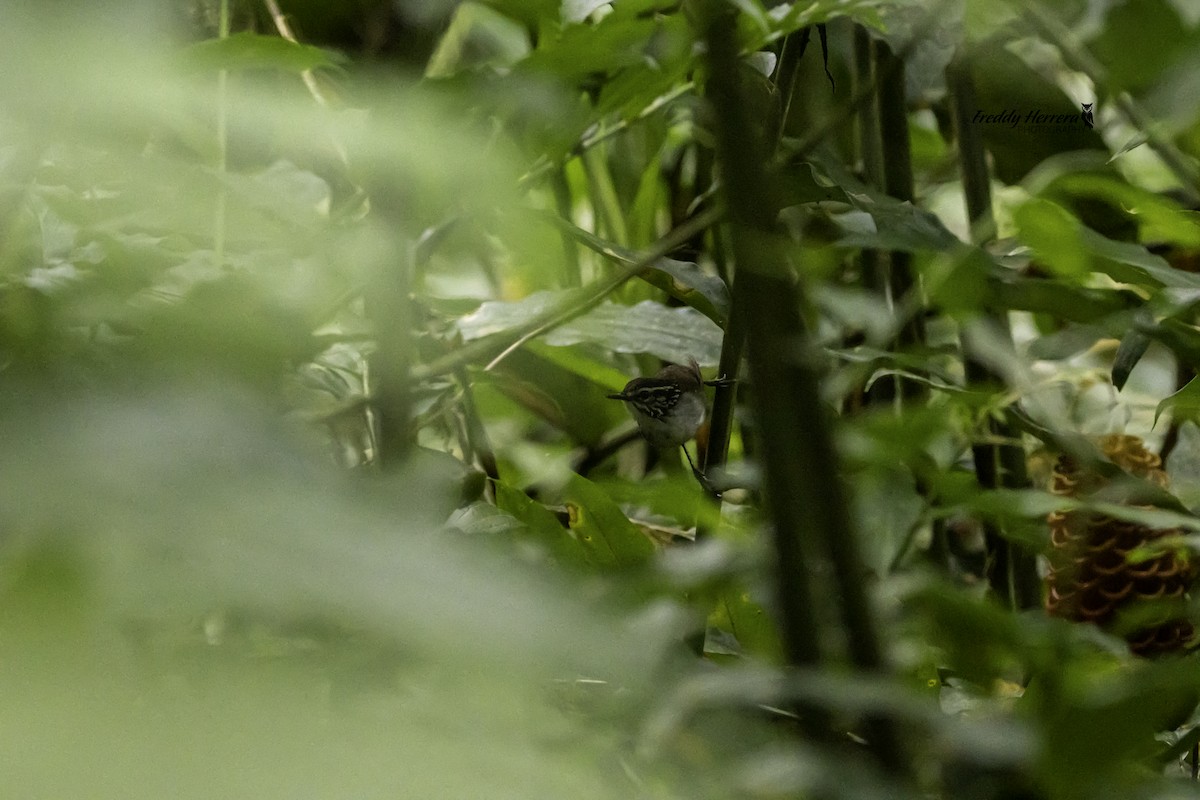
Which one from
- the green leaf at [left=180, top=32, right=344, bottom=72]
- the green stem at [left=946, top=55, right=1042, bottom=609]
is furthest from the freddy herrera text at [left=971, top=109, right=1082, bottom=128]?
the green leaf at [left=180, top=32, right=344, bottom=72]

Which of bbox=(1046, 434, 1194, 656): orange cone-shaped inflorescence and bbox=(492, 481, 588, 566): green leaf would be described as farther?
bbox=(1046, 434, 1194, 656): orange cone-shaped inflorescence

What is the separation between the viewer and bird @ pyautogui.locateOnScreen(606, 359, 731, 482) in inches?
25.8

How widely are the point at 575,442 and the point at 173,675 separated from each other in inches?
32.3

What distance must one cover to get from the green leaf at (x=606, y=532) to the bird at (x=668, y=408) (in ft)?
0.56

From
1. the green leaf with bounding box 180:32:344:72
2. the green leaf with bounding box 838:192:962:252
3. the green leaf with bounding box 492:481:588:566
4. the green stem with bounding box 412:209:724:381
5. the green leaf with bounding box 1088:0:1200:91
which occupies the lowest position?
the green leaf with bounding box 492:481:588:566

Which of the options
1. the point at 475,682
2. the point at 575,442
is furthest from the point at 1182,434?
the point at 475,682

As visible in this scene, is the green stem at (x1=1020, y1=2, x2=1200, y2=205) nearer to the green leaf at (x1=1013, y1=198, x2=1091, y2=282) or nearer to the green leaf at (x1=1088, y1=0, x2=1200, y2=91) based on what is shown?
the green leaf at (x1=1088, y1=0, x2=1200, y2=91)

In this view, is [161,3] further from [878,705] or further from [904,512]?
[904,512]

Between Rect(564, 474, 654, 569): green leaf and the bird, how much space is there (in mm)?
170

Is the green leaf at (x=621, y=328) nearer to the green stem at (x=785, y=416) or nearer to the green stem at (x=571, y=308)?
the green stem at (x=571, y=308)

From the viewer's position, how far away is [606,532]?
1.60 feet

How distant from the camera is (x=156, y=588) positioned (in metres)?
0.15

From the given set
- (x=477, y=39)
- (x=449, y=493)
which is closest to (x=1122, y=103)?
(x=449, y=493)

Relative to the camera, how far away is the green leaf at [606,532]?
480 millimetres
